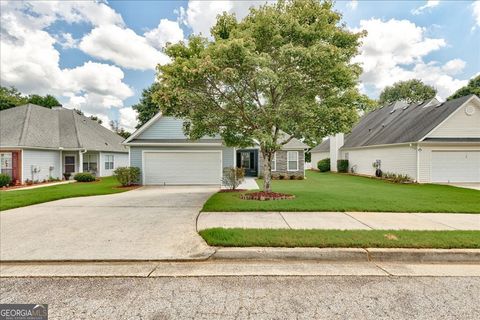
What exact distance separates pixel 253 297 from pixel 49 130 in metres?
22.4

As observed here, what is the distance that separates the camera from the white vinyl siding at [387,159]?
15.4 meters

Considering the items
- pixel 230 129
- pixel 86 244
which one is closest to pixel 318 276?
pixel 86 244

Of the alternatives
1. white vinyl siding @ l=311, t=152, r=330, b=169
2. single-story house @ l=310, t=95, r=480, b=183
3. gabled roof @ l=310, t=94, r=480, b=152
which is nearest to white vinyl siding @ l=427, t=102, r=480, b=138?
single-story house @ l=310, t=95, r=480, b=183

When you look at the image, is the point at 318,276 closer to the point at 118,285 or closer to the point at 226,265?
the point at 226,265

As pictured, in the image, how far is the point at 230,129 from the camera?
9852 millimetres

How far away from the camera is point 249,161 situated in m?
20.0

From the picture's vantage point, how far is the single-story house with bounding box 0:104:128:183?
15.4 metres

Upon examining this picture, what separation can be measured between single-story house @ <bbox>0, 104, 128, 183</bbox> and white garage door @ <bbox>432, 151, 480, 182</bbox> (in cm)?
2503

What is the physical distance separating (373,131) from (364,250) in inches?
841

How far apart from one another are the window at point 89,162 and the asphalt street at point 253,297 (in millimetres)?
19018

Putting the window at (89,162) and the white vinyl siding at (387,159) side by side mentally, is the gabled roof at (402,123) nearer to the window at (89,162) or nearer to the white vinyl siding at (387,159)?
the white vinyl siding at (387,159)

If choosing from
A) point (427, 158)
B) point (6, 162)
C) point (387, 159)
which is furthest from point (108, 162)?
point (427, 158)

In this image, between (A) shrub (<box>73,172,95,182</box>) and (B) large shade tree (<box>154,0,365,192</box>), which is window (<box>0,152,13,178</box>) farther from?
(B) large shade tree (<box>154,0,365,192</box>)

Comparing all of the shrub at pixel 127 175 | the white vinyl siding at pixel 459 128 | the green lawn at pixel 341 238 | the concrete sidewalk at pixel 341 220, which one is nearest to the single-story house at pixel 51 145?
the shrub at pixel 127 175
